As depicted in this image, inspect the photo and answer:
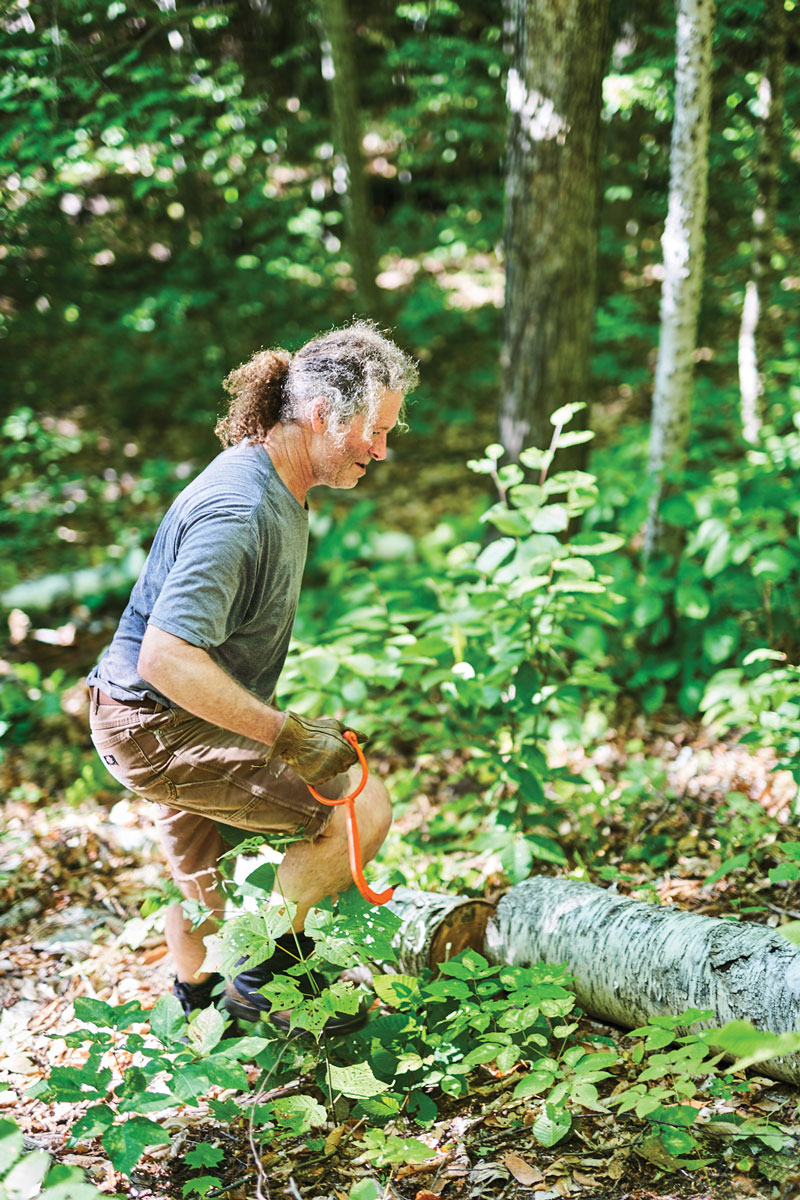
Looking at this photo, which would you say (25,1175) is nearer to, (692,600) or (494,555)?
(494,555)

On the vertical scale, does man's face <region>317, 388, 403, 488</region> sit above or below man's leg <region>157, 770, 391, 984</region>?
above

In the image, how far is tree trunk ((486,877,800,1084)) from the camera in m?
2.28

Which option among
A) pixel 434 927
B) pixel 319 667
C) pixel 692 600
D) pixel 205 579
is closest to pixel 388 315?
pixel 692 600

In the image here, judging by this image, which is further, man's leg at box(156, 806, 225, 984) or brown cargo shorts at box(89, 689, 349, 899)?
man's leg at box(156, 806, 225, 984)

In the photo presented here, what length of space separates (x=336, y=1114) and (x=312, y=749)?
3.27ft

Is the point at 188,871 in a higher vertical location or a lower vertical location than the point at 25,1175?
higher

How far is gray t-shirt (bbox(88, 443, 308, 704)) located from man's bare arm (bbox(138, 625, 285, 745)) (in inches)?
1.4

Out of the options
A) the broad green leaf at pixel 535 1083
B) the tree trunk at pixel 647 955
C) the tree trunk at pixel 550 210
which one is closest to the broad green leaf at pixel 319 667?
the tree trunk at pixel 647 955

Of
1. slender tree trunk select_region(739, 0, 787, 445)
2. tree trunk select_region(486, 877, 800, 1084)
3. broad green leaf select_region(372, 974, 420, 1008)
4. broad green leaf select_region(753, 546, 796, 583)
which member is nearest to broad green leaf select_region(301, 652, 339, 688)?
tree trunk select_region(486, 877, 800, 1084)

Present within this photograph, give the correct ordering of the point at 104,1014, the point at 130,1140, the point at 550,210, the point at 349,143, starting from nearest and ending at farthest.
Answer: the point at 130,1140 → the point at 104,1014 → the point at 550,210 → the point at 349,143

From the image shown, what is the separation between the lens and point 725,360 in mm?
7645

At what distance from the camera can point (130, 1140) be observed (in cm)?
186

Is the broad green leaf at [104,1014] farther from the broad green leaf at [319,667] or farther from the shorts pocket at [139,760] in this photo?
the broad green leaf at [319,667]

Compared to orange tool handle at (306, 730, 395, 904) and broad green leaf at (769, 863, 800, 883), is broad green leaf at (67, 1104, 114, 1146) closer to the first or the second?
orange tool handle at (306, 730, 395, 904)
